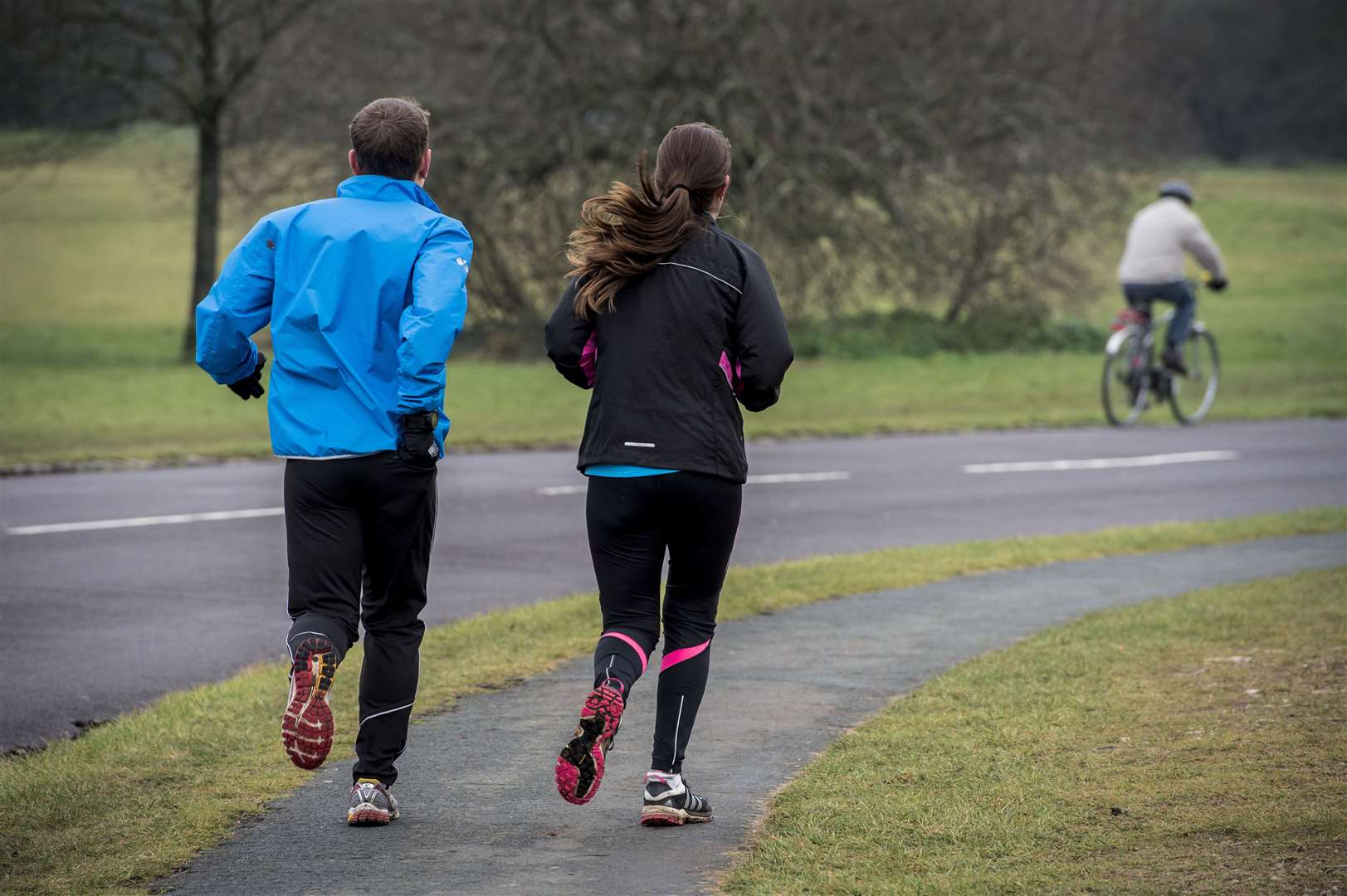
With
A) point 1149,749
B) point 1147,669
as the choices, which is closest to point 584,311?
point 1149,749

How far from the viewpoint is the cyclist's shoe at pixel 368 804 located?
15.8ft

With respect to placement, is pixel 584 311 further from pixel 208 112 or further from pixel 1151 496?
pixel 208 112

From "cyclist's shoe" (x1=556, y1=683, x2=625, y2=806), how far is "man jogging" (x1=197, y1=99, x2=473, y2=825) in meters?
0.63

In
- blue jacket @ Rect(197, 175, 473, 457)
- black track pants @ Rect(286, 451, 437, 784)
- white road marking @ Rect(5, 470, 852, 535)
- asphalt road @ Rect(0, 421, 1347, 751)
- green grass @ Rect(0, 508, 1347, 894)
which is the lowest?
white road marking @ Rect(5, 470, 852, 535)

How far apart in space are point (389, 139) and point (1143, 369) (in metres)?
14.6

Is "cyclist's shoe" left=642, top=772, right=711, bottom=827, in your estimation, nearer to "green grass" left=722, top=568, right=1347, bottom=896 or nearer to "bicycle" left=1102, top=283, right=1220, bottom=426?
"green grass" left=722, top=568, right=1347, bottom=896

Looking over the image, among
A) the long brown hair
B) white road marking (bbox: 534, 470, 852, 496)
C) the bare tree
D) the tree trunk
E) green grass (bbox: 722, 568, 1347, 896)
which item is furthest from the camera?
the tree trunk

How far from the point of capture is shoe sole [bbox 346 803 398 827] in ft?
15.8

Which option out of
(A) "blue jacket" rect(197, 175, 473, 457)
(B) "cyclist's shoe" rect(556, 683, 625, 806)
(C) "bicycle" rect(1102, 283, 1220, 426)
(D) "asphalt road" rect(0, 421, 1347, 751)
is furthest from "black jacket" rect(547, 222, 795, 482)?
(C) "bicycle" rect(1102, 283, 1220, 426)

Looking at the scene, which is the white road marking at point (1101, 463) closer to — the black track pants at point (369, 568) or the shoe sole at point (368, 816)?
the black track pants at point (369, 568)

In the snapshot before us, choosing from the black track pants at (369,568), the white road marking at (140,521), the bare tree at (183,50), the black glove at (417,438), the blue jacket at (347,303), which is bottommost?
the white road marking at (140,521)

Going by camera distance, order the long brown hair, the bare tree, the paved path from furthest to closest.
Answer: the bare tree
the long brown hair
the paved path

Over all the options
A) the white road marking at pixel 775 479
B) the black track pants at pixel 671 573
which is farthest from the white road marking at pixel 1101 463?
the black track pants at pixel 671 573

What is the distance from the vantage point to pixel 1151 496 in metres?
13.4
